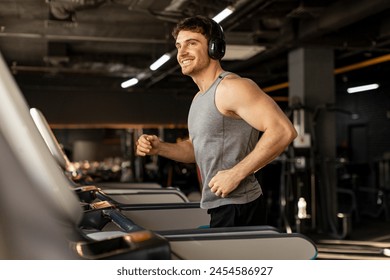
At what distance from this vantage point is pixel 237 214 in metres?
1.65

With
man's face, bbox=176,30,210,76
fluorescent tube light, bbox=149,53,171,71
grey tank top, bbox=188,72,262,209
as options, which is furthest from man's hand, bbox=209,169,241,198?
fluorescent tube light, bbox=149,53,171,71

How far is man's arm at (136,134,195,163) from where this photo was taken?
1739mm

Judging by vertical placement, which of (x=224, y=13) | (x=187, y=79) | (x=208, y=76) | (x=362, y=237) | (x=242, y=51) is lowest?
(x=362, y=237)

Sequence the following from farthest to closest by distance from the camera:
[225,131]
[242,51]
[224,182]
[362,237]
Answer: [362,237] → [242,51] → [225,131] → [224,182]

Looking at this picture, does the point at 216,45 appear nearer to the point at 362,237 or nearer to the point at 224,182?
the point at 224,182

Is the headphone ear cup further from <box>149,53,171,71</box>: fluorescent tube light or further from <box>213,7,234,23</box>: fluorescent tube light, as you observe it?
<box>149,53,171,71</box>: fluorescent tube light

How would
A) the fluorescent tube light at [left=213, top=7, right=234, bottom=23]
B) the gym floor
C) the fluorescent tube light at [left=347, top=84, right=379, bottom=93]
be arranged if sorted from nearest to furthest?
the fluorescent tube light at [left=213, top=7, right=234, bottom=23], the gym floor, the fluorescent tube light at [left=347, top=84, right=379, bottom=93]

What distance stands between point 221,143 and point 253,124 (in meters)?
0.12

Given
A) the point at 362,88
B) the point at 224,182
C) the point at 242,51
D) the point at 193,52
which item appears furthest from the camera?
the point at 362,88

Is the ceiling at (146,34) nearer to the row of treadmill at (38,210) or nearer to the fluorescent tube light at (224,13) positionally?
the fluorescent tube light at (224,13)

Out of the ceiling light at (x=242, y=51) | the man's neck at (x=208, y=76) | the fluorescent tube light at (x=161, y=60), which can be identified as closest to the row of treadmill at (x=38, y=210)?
the man's neck at (x=208, y=76)

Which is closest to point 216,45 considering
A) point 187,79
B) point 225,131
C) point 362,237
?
point 225,131

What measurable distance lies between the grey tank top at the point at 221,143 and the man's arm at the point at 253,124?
0.04 metres
